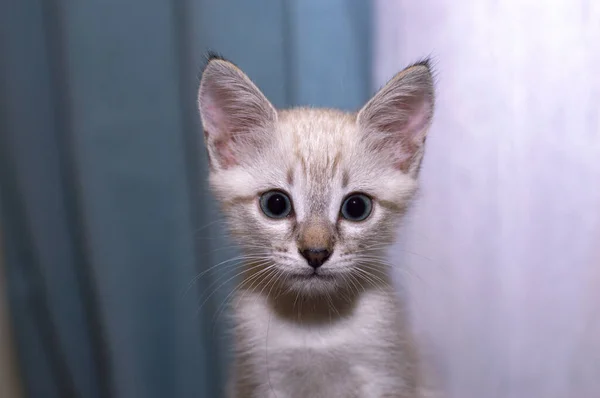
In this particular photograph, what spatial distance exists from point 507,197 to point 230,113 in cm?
61

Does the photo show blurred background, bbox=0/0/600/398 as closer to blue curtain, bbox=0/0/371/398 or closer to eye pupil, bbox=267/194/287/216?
blue curtain, bbox=0/0/371/398

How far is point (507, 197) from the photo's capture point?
46.2 inches

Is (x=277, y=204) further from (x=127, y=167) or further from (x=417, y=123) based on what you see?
(x=127, y=167)

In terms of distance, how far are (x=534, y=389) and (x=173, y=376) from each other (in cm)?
80

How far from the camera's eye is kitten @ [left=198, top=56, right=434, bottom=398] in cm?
88

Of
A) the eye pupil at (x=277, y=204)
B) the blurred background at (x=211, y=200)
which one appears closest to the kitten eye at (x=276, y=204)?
the eye pupil at (x=277, y=204)

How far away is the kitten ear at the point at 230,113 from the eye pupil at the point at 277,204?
102mm

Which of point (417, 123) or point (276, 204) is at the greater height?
point (417, 123)

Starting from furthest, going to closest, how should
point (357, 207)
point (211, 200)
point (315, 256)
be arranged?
point (211, 200)
point (357, 207)
point (315, 256)

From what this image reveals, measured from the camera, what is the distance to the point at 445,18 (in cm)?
112

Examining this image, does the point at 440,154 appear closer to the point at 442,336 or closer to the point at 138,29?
the point at 442,336

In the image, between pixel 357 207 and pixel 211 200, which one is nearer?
pixel 357 207

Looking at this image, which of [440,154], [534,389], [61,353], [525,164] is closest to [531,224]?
[525,164]

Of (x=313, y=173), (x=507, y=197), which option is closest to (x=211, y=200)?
(x=313, y=173)
